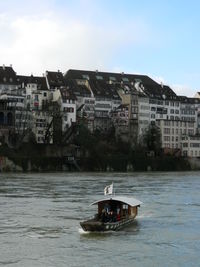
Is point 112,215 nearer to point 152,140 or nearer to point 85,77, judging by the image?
point 152,140

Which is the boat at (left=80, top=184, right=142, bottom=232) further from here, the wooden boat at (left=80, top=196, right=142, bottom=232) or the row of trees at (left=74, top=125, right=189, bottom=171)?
the row of trees at (left=74, top=125, right=189, bottom=171)

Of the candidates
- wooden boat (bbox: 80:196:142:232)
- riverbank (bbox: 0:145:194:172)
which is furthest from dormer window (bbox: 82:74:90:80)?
wooden boat (bbox: 80:196:142:232)

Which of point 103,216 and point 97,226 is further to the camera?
point 103,216

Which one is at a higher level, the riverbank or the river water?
the riverbank

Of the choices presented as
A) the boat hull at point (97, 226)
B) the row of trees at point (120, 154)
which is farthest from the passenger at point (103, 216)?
the row of trees at point (120, 154)

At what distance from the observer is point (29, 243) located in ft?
111

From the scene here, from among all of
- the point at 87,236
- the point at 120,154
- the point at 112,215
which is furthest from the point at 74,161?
the point at 87,236

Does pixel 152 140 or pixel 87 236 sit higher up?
pixel 152 140

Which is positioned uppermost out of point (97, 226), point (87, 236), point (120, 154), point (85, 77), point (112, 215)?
point (85, 77)

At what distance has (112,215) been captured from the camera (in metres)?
39.2

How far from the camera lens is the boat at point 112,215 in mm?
36719

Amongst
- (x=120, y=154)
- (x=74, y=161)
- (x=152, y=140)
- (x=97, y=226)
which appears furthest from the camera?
(x=152, y=140)

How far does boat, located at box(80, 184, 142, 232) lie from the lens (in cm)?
3672

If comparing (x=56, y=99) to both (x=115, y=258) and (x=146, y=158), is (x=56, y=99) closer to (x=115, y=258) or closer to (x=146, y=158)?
(x=146, y=158)
